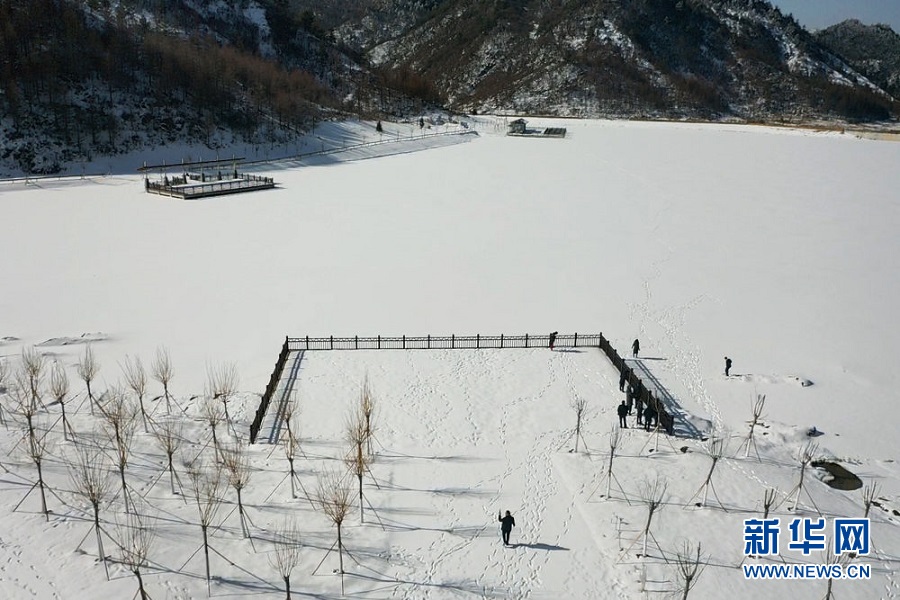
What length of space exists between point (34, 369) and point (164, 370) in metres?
3.50

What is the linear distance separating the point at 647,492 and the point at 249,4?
446 ft

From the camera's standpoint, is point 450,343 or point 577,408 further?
point 450,343

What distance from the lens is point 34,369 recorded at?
17953 millimetres

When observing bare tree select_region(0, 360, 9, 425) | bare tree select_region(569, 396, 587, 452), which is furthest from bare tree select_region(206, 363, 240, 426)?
bare tree select_region(569, 396, 587, 452)

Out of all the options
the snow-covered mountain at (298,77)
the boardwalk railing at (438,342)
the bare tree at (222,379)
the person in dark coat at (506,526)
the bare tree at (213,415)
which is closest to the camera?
the person in dark coat at (506,526)

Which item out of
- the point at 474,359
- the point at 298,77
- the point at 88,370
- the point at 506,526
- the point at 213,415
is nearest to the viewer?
the point at 506,526

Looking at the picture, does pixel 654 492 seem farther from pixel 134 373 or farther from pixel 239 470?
pixel 134 373

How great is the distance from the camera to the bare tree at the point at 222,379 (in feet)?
66.3

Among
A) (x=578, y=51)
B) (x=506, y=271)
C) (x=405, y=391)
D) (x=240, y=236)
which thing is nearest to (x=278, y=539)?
(x=405, y=391)

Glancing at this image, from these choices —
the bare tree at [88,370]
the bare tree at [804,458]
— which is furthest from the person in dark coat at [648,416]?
the bare tree at [88,370]

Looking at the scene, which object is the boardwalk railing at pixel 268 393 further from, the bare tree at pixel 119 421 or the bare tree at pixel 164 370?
the bare tree at pixel 119 421

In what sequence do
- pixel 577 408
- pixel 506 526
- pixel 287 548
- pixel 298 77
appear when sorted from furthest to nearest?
1. pixel 298 77
2. pixel 577 408
3. pixel 506 526
4. pixel 287 548

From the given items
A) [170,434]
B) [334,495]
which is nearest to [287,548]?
[334,495]

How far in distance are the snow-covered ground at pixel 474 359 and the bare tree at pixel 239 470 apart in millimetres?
384
